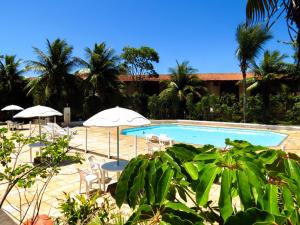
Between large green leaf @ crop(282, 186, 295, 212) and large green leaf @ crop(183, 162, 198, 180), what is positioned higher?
large green leaf @ crop(183, 162, 198, 180)

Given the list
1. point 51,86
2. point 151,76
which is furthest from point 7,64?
point 151,76

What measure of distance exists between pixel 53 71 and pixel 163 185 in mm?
25495

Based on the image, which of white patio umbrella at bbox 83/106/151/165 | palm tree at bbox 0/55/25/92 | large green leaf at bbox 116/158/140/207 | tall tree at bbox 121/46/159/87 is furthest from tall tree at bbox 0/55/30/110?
large green leaf at bbox 116/158/140/207

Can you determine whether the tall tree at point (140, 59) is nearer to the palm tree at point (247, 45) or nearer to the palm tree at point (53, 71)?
the palm tree at point (53, 71)

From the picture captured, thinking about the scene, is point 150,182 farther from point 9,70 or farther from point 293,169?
point 9,70

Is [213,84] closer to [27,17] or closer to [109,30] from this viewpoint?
[109,30]

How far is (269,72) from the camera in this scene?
2392 cm

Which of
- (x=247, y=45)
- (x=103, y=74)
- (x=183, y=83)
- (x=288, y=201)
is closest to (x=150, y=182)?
(x=288, y=201)

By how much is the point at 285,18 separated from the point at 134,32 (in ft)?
114

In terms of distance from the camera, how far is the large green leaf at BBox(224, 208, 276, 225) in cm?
103

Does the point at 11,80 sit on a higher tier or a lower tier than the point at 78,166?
higher

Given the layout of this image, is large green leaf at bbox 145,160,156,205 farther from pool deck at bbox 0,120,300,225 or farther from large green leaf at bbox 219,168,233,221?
pool deck at bbox 0,120,300,225

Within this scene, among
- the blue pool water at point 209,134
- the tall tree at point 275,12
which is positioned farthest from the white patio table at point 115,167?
the blue pool water at point 209,134

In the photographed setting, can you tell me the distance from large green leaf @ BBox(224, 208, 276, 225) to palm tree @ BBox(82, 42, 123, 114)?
84.1 ft
